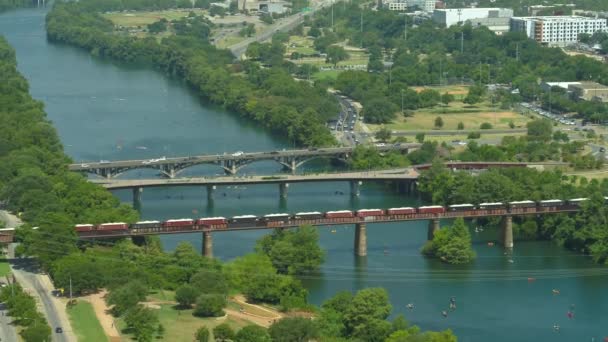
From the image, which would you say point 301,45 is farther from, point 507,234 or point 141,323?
point 141,323

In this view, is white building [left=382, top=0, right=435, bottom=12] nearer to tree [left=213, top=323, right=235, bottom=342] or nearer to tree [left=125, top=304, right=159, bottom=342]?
tree [left=125, top=304, right=159, bottom=342]

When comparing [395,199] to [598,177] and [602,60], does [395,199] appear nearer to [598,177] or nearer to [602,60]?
[598,177]

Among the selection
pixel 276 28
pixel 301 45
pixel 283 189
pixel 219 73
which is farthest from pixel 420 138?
pixel 276 28

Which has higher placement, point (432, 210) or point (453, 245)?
point (432, 210)

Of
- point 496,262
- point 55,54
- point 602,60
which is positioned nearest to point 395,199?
point 496,262

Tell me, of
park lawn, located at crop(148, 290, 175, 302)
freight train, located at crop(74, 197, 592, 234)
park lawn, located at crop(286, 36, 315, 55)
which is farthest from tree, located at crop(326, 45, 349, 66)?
park lawn, located at crop(148, 290, 175, 302)
